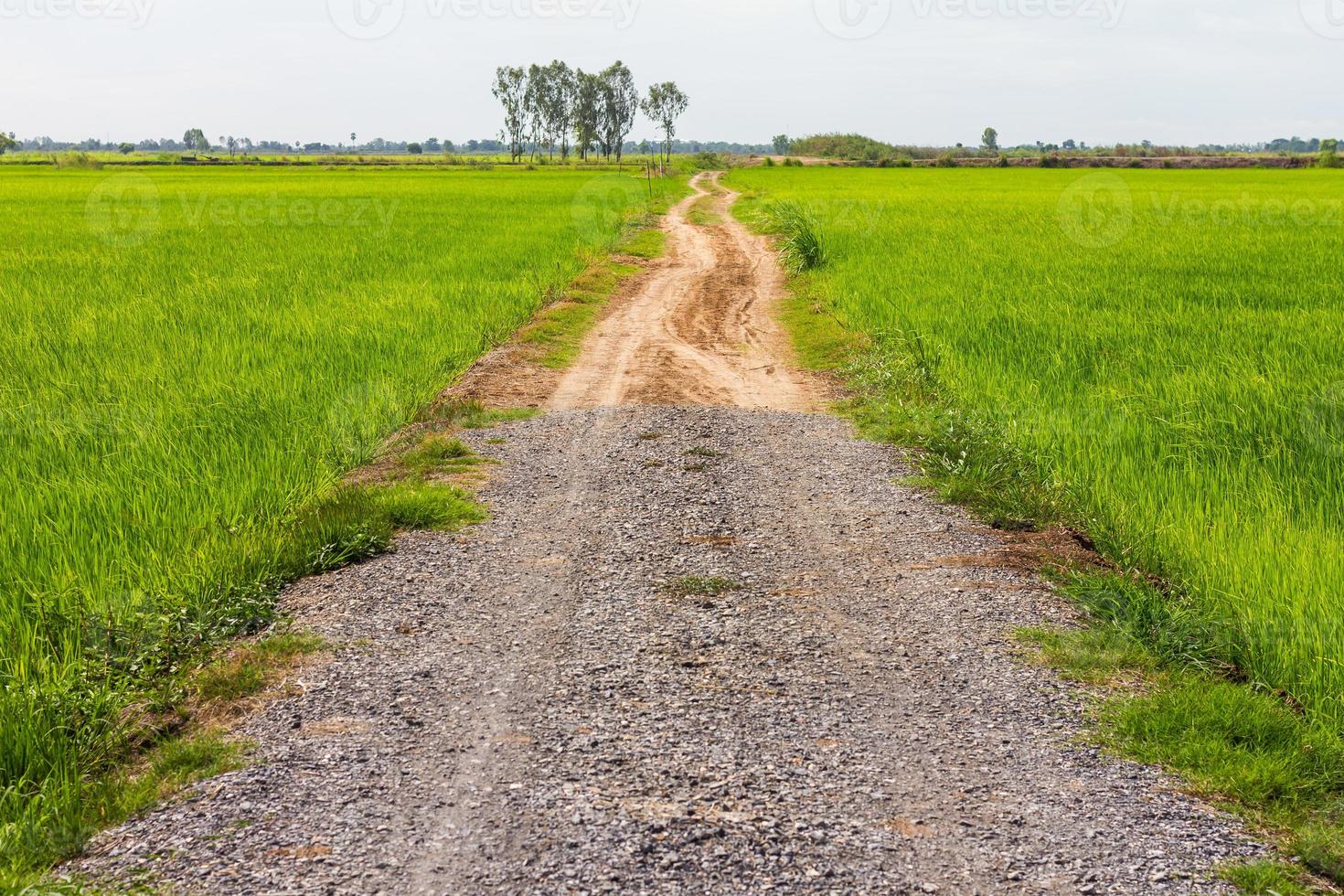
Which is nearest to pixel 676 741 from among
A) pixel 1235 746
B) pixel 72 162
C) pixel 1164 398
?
pixel 1235 746

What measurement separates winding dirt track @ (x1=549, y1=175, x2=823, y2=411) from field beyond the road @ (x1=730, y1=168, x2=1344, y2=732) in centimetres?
107

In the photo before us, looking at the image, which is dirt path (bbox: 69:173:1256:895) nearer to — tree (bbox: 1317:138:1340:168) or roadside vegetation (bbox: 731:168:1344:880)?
roadside vegetation (bbox: 731:168:1344:880)

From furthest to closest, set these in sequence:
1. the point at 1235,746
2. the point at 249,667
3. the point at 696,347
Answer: the point at 696,347 → the point at 249,667 → the point at 1235,746

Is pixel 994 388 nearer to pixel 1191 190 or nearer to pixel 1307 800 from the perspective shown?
pixel 1307 800

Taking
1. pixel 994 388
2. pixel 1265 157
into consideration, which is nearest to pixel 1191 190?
pixel 994 388

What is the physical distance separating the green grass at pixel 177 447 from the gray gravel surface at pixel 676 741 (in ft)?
1.51

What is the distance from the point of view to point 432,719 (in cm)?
409

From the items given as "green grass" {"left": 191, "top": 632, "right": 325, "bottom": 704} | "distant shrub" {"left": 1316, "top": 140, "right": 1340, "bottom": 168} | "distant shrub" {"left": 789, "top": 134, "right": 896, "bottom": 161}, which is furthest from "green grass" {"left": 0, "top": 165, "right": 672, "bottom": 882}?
"distant shrub" {"left": 789, "top": 134, "right": 896, "bottom": 161}

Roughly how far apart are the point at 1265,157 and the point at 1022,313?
311 ft

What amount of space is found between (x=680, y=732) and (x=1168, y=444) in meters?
4.54

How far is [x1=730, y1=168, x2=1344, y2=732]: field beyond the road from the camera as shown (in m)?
4.77

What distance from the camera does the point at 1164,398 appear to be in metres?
7.93

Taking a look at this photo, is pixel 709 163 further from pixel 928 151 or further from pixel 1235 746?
pixel 1235 746

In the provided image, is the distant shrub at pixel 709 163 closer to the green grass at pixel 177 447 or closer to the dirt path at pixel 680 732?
the green grass at pixel 177 447
